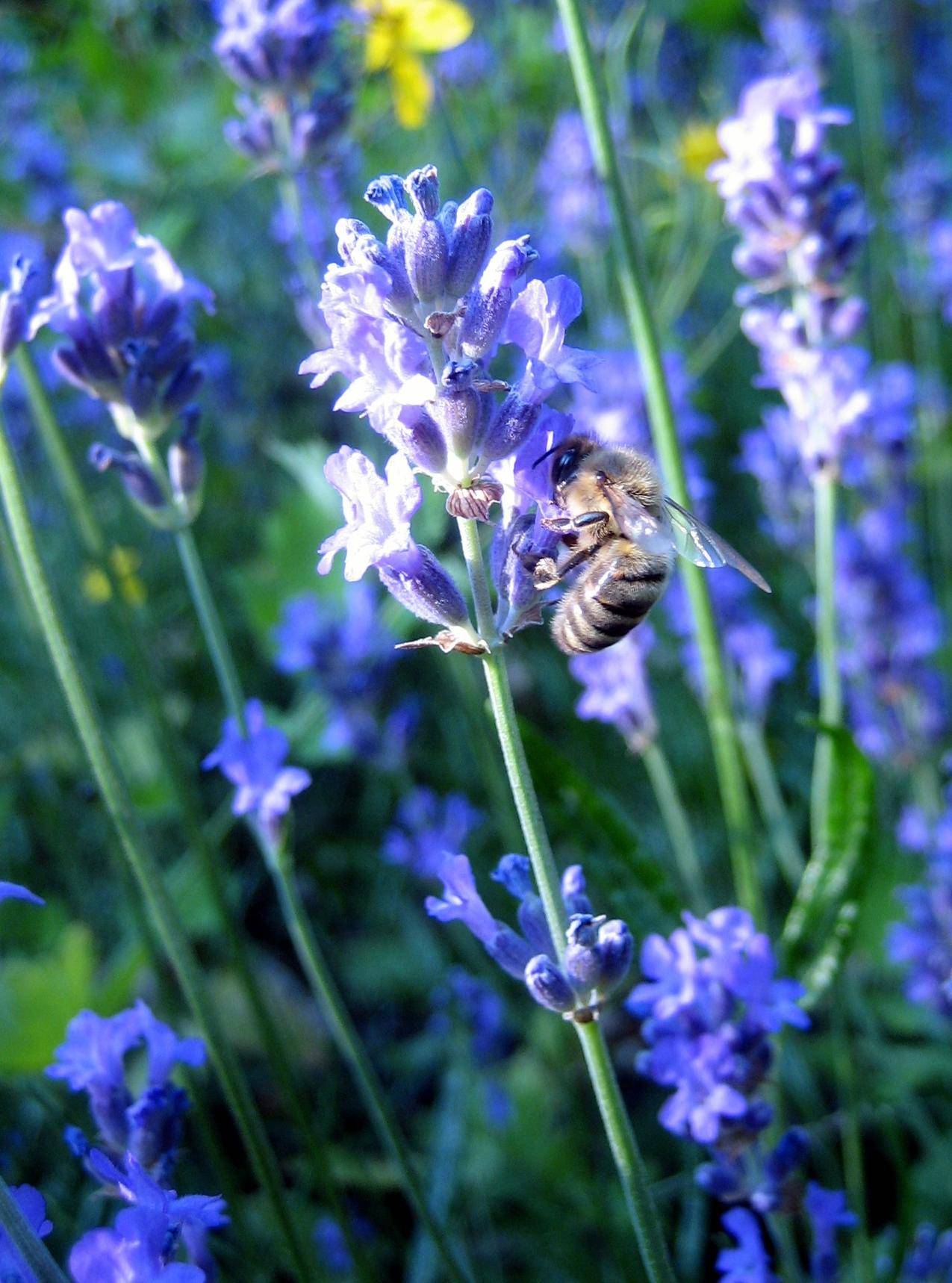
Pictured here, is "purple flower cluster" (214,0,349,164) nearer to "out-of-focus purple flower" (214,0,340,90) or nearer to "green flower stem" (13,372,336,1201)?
"out-of-focus purple flower" (214,0,340,90)

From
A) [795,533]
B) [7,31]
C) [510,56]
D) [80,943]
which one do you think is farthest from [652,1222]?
[7,31]

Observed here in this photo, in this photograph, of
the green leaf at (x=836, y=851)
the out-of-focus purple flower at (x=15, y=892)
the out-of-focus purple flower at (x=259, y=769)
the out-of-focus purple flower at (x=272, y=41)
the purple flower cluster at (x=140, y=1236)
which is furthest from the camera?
the out-of-focus purple flower at (x=272, y=41)

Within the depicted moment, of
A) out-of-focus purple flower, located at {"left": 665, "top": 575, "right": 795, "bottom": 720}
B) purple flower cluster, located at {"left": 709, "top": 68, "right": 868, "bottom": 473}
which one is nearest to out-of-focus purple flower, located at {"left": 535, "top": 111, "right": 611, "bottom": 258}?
out-of-focus purple flower, located at {"left": 665, "top": 575, "right": 795, "bottom": 720}

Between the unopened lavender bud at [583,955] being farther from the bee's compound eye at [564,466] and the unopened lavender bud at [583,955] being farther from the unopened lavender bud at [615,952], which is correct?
the bee's compound eye at [564,466]

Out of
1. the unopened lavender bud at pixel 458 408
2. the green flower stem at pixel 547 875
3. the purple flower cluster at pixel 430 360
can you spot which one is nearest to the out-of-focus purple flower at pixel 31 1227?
the green flower stem at pixel 547 875

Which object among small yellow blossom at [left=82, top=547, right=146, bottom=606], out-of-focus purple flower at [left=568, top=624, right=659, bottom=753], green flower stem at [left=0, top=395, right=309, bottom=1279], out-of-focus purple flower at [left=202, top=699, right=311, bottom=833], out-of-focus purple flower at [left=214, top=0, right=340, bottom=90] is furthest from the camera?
small yellow blossom at [left=82, top=547, right=146, bottom=606]

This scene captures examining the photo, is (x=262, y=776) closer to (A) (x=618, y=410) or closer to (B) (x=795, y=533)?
(A) (x=618, y=410)
